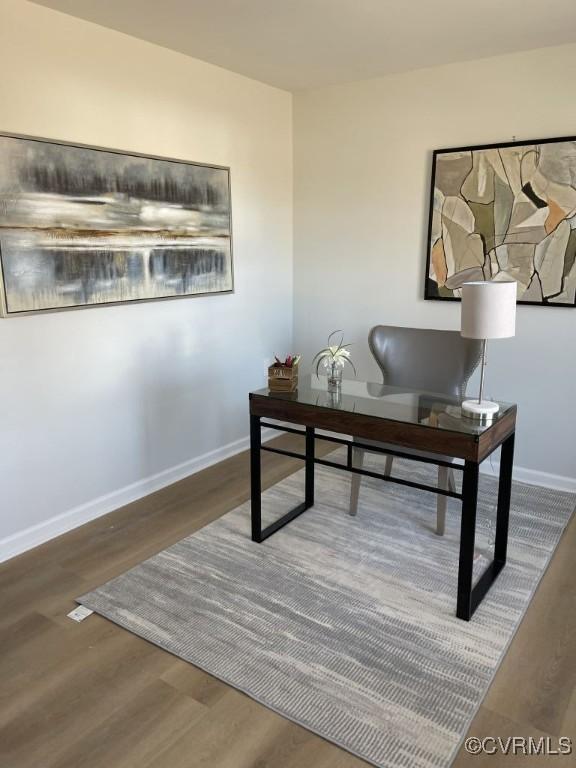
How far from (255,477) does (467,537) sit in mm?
1037

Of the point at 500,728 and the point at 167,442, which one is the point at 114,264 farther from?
the point at 500,728

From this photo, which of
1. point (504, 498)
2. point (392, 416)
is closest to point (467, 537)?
point (504, 498)

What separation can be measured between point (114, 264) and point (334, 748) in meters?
2.37

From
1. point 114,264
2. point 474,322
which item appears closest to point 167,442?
point 114,264

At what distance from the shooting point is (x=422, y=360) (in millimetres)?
3340

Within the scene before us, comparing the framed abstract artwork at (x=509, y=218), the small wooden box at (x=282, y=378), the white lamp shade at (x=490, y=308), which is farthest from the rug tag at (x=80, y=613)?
the framed abstract artwork at (x=509, y=218)

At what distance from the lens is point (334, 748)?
1.75 meters

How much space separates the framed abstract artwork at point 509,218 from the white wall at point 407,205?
8 cm

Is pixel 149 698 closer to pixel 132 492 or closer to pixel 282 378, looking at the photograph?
pixel 282 378

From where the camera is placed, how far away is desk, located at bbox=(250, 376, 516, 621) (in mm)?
2244

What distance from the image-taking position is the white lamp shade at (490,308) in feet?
7.28

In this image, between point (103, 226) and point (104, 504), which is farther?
point (104, 504)

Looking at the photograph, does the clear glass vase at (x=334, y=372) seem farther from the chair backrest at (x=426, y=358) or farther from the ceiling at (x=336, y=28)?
the ceiling at (x=336, y=28)

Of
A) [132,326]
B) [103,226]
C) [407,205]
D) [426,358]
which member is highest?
[407,205]
